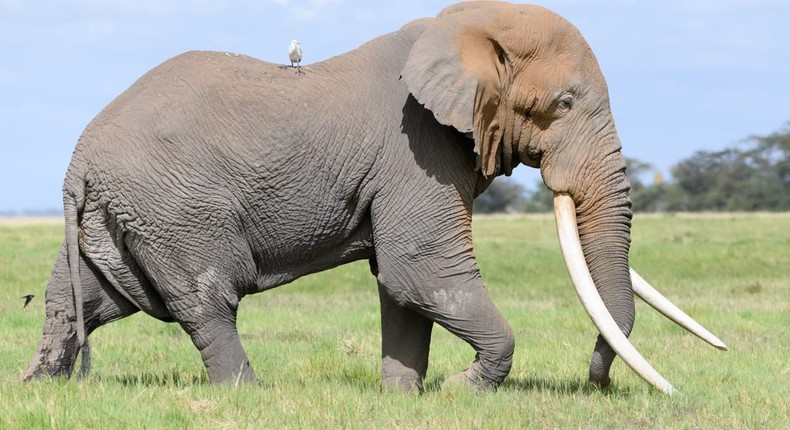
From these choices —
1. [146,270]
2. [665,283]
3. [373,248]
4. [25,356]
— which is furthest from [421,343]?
[665,283]

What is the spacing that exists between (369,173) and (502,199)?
80.6 metres

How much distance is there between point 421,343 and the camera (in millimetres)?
7711

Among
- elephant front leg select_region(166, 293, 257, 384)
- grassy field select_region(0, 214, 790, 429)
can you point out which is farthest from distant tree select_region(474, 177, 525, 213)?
elephant front leg select_region(166, 293, 257, 384)

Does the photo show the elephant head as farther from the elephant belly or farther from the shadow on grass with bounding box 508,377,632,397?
the elephant belly

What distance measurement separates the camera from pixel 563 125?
7078 millimetres

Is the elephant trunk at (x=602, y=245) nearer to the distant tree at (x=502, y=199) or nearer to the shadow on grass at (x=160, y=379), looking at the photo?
the shadow on grass at (x=160, y=379)

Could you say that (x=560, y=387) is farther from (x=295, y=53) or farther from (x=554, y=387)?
(x=295, y=53)

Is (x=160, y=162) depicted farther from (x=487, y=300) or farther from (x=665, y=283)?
(x=665, y=283)

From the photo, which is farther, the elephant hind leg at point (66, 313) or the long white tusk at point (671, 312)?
the elephant hind leg at point (66, 313)

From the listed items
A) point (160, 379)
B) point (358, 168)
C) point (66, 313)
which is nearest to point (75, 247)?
point (66, 313)

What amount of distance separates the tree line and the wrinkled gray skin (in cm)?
6258

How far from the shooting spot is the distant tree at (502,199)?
283 feet

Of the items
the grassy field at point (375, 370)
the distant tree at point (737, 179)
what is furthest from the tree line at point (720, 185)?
the grassy field at point (375, 370)

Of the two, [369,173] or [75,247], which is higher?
[369,173]
